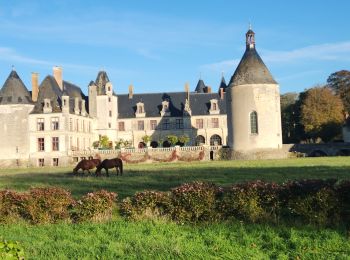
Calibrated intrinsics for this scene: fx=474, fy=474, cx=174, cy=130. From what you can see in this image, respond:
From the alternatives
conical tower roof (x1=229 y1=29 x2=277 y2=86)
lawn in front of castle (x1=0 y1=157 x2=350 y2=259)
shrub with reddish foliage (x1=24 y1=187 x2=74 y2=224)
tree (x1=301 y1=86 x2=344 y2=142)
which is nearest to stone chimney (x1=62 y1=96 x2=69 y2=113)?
conical tower roof (x1=229 y1=29 x2=277 y2=86)

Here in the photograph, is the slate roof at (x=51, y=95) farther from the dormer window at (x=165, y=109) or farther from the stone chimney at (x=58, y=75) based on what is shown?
the dormer window at (x=165, y=109)

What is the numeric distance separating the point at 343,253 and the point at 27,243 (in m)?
4.75

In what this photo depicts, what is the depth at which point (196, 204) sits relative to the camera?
886 cm

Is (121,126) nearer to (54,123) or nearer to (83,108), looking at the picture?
(83,108)

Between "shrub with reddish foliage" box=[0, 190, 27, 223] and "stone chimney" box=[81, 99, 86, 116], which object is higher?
"stone chimney" box=[81, 99, 86, 116]

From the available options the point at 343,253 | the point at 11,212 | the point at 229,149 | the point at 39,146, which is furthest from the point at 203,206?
the point at 39,146

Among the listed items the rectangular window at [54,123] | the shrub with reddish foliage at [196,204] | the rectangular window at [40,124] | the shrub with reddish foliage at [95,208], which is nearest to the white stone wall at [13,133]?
the rectangular window at [40,124]

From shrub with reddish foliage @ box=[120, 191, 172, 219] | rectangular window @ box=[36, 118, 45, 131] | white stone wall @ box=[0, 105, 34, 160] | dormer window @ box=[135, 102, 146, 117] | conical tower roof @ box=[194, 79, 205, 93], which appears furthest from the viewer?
conical tower roof @ box=[194, 79, 205, 93]

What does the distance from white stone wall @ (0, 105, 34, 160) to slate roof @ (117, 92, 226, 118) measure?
43.9ft

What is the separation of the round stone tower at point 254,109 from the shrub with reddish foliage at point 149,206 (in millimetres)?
31120

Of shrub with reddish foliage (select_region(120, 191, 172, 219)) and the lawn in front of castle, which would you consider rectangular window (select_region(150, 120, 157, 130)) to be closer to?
shrub with reddish foliage (select_region(120, 191, 172, 219))

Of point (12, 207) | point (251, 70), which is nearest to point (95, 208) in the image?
point (12, 207)

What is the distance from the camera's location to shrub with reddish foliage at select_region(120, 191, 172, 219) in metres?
9.13

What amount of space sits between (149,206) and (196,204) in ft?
3.21
